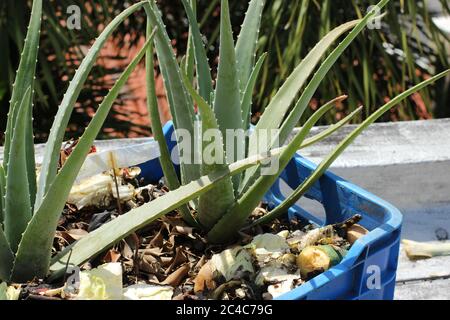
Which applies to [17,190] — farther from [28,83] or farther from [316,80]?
[316,80]

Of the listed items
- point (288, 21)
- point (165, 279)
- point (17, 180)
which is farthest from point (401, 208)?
point (288, 21)

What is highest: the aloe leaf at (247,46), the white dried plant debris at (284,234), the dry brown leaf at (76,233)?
the aloe leaf at (247,46)

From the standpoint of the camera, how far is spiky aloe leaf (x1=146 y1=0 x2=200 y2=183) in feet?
2.20

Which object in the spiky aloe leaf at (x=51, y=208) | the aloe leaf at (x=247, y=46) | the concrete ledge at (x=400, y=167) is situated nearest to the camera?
the spiky aloe leaf at (x=51, y=208)

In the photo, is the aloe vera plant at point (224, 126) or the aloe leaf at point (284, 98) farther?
the aloe leaf at point (284, 98)

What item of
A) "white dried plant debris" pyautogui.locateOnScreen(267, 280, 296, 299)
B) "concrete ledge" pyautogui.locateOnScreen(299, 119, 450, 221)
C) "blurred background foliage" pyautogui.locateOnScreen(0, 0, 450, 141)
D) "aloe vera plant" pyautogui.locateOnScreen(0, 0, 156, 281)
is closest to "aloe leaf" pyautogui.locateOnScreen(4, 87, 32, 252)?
"aloe vera plant" pyautogui.locateOnScreen(0, 0, 156, 281)

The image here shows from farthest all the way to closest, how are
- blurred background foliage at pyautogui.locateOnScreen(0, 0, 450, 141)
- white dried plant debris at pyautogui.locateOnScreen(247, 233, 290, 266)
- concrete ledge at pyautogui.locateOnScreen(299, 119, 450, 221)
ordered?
blurred background foliage at pyautogui.locateOnScreen(0, 0, 450, 141) → concrete ledge at pyautogui.locateOnScreen(299, 119, 450, 221) → white dried plant debris at pyautogui.locateOnScreen(247, 233, 290, 266)

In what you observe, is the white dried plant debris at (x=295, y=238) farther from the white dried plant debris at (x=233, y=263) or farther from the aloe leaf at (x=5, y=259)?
the aloe leaf at (x=5, y=259)

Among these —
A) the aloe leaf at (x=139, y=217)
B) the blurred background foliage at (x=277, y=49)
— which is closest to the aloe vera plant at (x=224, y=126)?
the aloe leaf at (x=139, y=217)

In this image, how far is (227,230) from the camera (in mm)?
743

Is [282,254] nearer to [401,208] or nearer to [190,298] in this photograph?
[190,298]

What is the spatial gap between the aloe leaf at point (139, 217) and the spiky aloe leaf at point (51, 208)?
22 millimetres

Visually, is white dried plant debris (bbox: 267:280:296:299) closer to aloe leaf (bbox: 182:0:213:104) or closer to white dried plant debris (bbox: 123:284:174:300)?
white dried plant debris (bbox: 123:284:174:300)

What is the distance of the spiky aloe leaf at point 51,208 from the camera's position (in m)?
0.58
